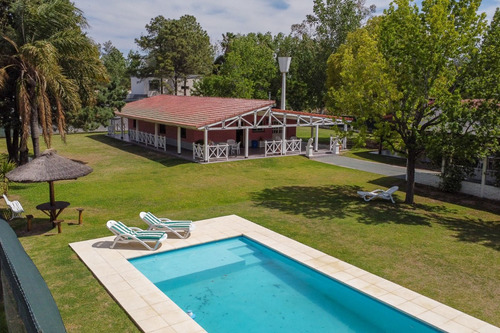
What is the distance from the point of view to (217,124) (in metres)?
24.6

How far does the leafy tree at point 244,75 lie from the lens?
151ft

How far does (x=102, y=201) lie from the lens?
634 inches

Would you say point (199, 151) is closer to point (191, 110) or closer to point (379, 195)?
point (191, 110)

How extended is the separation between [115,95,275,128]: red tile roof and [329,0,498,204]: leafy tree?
10007 mm

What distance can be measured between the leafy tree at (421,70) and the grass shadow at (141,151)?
12053 mm

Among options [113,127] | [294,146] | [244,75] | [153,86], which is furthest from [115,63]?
[294,146]

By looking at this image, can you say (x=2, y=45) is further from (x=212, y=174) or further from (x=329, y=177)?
A: (x=329, y=177)

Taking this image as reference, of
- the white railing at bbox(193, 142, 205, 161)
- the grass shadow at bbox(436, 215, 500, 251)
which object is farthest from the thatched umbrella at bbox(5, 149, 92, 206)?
the grass shadow at bbox(436, 215, 500, 251)

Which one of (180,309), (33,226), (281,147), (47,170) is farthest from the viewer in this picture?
(281,147)

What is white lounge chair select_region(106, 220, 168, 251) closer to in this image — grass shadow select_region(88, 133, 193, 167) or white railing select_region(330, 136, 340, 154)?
grass shadow select_region(88, 133, 193, 167)

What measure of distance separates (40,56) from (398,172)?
64.6 ft

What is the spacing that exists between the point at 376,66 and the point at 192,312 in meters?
11.6

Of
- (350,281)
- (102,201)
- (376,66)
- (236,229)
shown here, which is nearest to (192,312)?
(350,281)

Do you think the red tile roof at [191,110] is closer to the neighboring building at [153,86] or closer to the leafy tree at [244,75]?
the leafy tree at [244,75]
